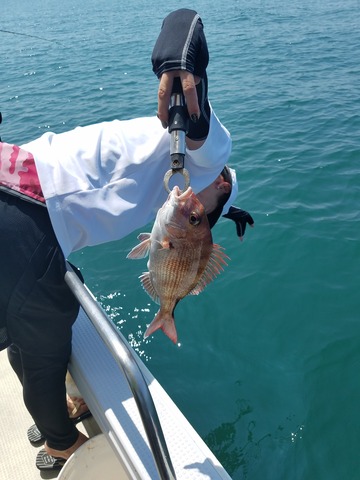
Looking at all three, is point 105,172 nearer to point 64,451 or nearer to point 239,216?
point 239,216

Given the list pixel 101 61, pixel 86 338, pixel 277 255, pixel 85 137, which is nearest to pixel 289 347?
pixel 277 255

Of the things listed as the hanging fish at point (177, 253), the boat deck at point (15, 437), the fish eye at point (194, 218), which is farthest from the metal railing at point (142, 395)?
the boat deck at point (15, 437)

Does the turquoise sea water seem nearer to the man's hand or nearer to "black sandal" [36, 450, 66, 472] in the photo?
"black sandal" [36, 450, 66, 472]

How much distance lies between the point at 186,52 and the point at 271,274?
13.5 ft

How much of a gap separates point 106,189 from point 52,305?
1.98ft

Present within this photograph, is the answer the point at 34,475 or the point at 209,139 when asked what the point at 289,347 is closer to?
the point at 34,475

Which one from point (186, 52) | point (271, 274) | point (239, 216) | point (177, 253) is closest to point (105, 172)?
point (177, 253)

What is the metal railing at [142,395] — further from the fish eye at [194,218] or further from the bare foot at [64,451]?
the bare foot at [64,451]

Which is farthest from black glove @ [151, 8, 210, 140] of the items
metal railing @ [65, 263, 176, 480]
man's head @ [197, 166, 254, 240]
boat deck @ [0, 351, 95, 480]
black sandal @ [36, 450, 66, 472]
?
boat deck @ [0, 351, 95, 480]

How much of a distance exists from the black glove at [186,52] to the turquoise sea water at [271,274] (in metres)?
2.85

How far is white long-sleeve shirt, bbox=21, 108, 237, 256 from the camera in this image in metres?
1.88

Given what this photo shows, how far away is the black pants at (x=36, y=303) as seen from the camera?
188 cm

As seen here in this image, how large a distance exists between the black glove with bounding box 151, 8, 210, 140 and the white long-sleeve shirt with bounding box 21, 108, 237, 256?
11 cm

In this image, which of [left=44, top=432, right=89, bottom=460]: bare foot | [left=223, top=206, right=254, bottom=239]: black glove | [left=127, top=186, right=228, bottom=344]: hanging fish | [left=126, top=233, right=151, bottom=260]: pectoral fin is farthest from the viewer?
[left=223, top=206, right=254, bottom=239]: black glove
